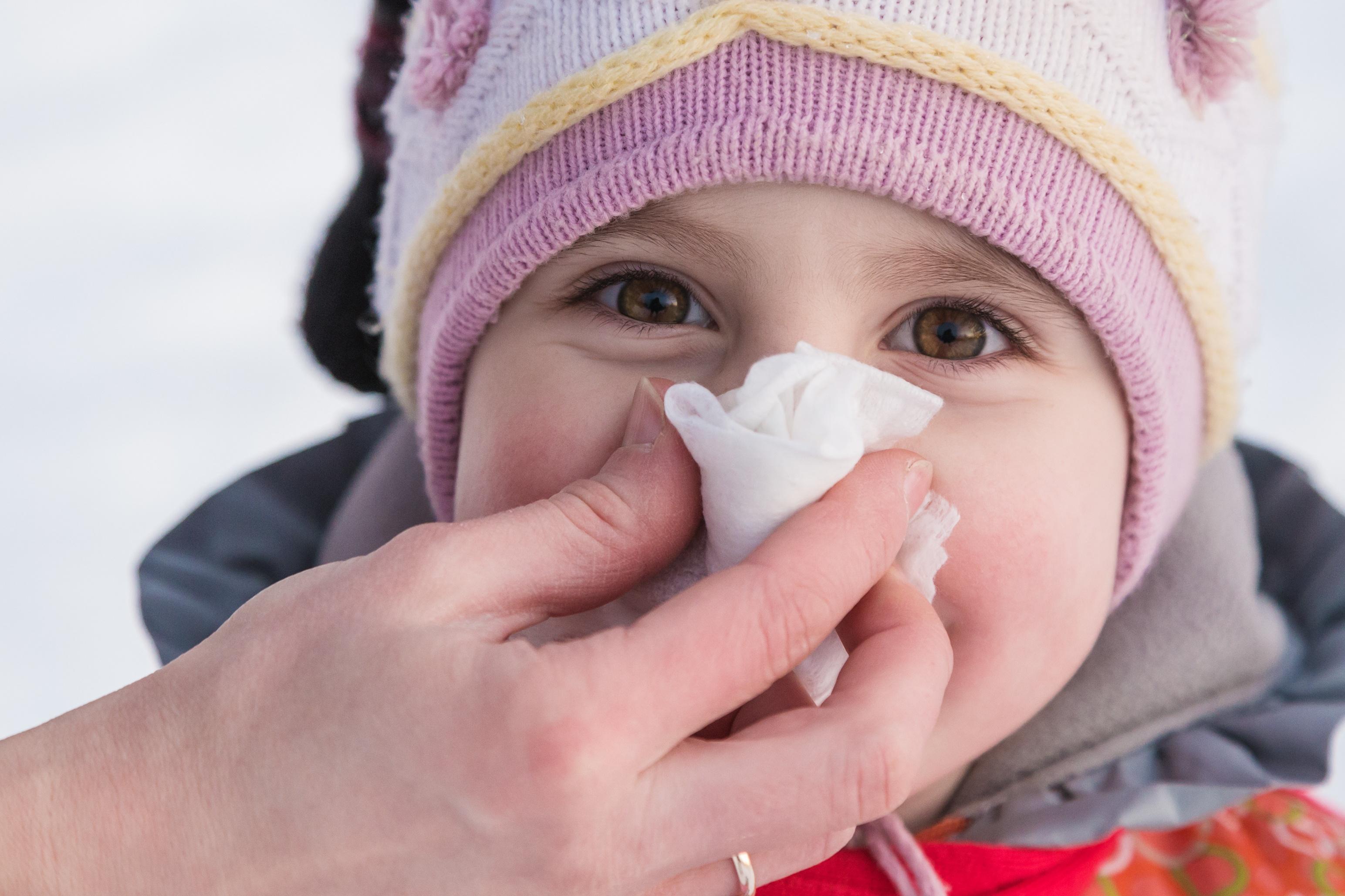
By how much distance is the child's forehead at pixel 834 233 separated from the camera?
1.13 meters

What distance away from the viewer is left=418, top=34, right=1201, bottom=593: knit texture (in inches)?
44.2

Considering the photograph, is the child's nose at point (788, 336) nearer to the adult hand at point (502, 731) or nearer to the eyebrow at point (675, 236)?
the eyebrow at point (675, 236)

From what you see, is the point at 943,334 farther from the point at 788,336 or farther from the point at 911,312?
the point at 788,336

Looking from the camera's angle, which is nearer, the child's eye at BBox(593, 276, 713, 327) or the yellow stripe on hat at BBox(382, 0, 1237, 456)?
the yellow stripe on hat at BBox(382, 0, 1237, 456)

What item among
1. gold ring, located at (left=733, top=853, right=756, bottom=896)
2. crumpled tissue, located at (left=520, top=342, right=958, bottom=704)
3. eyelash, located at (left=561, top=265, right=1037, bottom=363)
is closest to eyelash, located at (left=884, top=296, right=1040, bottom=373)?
eyelash, located at (left=561, top=265, right=1037, bottom=363)

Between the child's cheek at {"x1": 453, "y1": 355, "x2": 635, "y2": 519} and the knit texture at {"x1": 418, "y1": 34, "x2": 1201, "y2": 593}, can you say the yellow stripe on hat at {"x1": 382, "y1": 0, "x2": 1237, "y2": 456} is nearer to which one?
the knit texture at {"x1": 418, "y1": 34, "x2": 1201, "y2": 593}

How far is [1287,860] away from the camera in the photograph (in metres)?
1.53

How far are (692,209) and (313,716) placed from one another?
1.95 ft

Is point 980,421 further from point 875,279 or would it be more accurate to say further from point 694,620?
point 694,620

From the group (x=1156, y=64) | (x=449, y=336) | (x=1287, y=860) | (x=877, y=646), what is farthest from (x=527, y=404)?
(x=1287, y=860)

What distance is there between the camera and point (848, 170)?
3.66 feet

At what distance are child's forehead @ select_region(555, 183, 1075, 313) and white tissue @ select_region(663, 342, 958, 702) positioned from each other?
15cm

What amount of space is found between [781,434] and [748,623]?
164 mm

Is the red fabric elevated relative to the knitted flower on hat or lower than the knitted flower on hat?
lower
